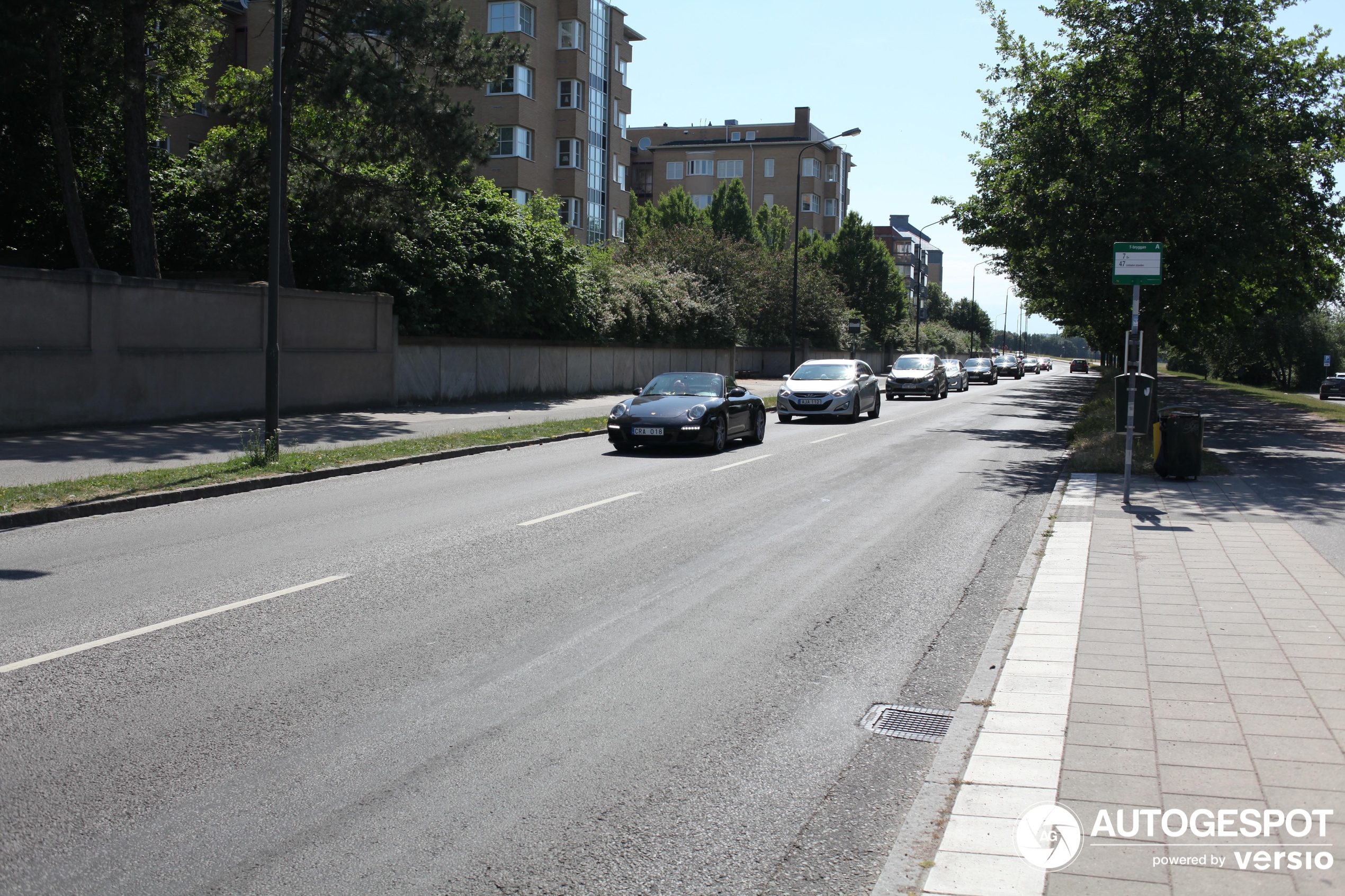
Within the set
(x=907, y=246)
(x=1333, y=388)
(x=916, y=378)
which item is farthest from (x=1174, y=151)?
(x=907, y=246)

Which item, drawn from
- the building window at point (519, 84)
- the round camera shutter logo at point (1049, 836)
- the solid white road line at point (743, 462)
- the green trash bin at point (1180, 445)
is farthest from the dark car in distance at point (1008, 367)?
the round camera shutter logo at point (1049, 836)

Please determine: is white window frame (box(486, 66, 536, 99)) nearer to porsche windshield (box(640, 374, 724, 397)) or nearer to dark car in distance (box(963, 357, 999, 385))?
porsche windshield (box(640, 374, 724, 397))

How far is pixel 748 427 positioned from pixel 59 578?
42.7ft

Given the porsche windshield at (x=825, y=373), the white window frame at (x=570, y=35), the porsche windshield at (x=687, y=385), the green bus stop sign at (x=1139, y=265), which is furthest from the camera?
the white window frame at (x=570, y=35)

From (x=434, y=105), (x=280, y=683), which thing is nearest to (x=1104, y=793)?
(x=280, y=683)

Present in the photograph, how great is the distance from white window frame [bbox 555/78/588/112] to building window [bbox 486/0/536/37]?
283cm

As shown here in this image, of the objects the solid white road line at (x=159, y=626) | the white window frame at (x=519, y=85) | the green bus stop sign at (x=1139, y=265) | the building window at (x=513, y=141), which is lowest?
the solid white road line at (x=159, y=626)

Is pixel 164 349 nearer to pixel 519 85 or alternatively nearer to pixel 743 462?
pixel 743 462

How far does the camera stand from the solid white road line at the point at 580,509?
10.4m

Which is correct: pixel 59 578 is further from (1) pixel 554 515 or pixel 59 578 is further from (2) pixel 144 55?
(2) pixel 144 55

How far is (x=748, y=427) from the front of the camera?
19234 millimetres

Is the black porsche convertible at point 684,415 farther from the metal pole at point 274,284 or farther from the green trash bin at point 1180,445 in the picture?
the green trash bin at point 1180,445

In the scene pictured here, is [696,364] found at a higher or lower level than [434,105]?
lower

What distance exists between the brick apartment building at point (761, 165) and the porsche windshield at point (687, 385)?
72267mm
